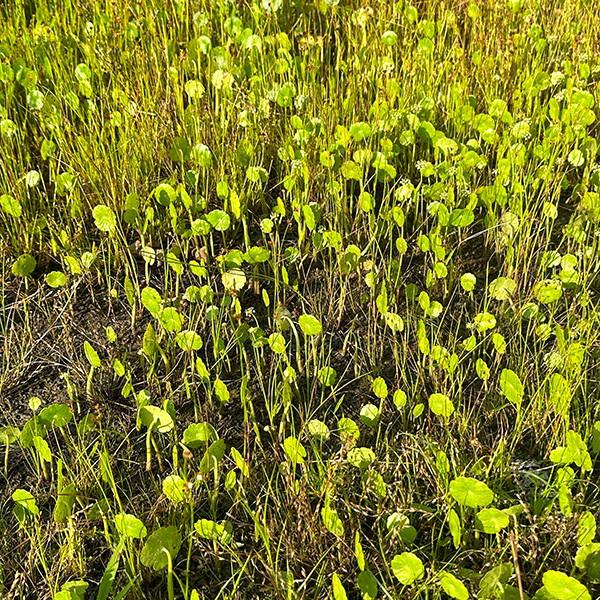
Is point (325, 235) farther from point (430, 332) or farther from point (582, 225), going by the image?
point (582, 225)

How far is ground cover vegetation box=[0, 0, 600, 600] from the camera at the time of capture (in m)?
1.41

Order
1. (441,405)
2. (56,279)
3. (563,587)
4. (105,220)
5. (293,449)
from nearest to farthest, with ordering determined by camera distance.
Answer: (563,587), (293,449), (441,405), (56,279), (105,220)

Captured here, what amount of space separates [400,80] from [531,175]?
0.69 meters

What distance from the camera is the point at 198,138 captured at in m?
2.27

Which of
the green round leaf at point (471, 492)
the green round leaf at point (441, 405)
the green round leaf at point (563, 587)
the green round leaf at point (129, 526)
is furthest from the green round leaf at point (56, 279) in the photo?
the green round leaf at point (563, 587)

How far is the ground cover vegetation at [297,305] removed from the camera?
1.41 m

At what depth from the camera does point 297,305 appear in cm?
199

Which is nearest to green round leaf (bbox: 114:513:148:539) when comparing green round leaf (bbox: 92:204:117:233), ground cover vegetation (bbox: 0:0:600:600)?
ground cover vegetation (bbox: 0:0:600:600)

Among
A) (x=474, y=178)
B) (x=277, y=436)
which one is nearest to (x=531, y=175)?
(x=474, y=178)

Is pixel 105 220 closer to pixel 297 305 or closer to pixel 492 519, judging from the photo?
pixel 297 305

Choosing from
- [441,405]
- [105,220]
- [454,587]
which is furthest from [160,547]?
[105,220]

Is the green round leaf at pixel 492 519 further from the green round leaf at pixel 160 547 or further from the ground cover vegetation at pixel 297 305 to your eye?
the green round leaf at pixel 160 547

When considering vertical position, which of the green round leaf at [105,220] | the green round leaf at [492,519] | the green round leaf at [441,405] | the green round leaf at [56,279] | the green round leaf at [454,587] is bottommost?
the green round leaf at [454,587]

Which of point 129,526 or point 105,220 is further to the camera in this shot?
point 105,220
